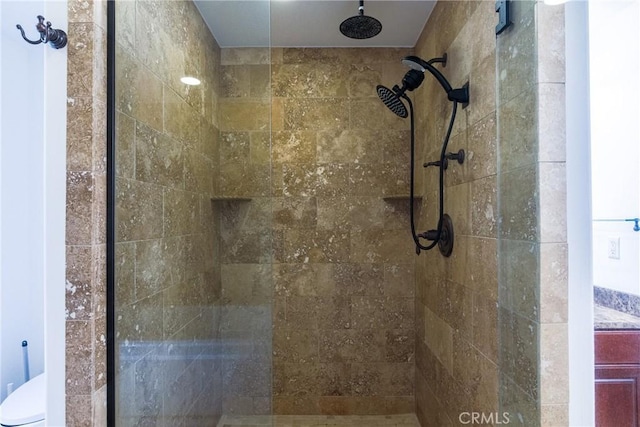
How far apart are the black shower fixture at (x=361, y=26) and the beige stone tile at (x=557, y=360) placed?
5.64 ft

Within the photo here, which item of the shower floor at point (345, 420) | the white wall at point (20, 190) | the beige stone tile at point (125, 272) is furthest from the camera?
the shower floor at point (345, 420)

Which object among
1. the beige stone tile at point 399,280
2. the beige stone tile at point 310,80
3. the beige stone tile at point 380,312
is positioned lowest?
the beige stone tile at point 380,312

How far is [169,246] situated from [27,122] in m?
0.85

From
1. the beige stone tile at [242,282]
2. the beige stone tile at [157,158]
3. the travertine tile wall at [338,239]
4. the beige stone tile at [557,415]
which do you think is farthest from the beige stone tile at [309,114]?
the beige stone tile at [557,415]

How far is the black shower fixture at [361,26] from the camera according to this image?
179 centimetres

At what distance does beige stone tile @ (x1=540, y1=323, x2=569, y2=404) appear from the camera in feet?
2.97

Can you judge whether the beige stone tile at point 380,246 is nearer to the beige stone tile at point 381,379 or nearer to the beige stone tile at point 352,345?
the beige stone tile at point 352,345

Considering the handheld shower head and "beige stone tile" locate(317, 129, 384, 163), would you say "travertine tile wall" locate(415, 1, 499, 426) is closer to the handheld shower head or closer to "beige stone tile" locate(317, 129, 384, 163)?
the handheld shower head

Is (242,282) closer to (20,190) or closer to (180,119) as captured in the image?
(180,119)

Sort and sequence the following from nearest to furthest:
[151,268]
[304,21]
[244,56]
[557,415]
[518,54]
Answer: [557,415]
[518,54]
[151,268]
[244,56]
[304,21]

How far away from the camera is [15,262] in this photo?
1.44 m

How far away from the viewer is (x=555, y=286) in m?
0.91

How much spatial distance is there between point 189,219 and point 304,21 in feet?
4.54

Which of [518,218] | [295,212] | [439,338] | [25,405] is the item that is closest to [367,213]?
[295,212]
